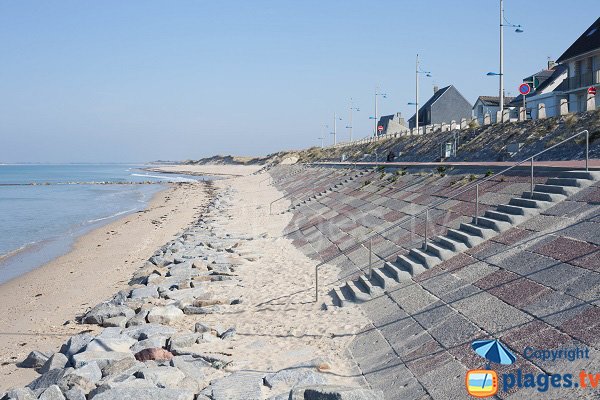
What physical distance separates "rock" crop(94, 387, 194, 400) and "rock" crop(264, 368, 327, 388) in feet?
3.22

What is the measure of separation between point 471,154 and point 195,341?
19802 millimetres

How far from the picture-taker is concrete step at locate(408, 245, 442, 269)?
10.4m

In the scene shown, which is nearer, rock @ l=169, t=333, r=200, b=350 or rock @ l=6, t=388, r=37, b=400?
rock @ l=6, t=388, r=37, b=400

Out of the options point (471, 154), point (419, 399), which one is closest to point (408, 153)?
point (471, 154)

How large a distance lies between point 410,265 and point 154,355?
4696mm

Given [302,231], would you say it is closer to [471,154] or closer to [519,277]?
[471,154]

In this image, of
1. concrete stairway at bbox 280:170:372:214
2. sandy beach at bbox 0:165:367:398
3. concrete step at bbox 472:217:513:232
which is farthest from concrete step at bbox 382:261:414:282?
concrete stairway at bbox 280:170:372:214

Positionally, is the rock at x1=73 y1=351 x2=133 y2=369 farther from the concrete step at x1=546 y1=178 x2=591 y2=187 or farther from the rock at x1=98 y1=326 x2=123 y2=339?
the concrete step at x1=546 y1=178 x2=591 y2=187

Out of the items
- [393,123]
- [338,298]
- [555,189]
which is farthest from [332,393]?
[393,123]

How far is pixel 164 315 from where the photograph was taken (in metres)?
10.7

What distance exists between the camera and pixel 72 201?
46.3m

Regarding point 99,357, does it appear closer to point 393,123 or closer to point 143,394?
point 143,394

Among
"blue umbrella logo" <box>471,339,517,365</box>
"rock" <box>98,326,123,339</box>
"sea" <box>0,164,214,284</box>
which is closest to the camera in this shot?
"blue umbrella logo" <box>471,339,517,365</box>

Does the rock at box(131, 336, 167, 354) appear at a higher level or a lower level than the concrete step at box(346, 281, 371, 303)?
lower
